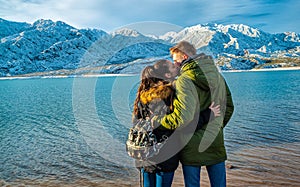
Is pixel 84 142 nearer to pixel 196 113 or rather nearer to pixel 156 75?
pixel 156 75

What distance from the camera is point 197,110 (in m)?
4.17

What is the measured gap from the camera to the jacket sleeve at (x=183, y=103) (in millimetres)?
3961

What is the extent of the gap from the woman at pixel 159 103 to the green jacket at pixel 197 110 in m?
0.13

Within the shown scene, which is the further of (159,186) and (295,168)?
(295,168)

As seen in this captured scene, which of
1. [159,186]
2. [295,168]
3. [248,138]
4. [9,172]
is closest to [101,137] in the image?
[9,172]

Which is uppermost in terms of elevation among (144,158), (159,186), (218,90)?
(218,90)

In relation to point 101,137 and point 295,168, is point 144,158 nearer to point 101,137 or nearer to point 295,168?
point 295,168

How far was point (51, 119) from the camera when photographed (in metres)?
25.8

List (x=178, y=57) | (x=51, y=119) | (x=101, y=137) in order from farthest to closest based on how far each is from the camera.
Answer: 1. (x=51, y=119)
2. (x=101, y=137)
3. (x=178, y=57)

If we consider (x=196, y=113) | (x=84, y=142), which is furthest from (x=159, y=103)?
(x=84, y=142)

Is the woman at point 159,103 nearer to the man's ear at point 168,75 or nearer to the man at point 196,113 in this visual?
the man's ear at point 168,75

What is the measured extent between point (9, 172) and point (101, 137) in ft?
22.3

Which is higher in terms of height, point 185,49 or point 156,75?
point 185,49

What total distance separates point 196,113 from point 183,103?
1.11 feet
